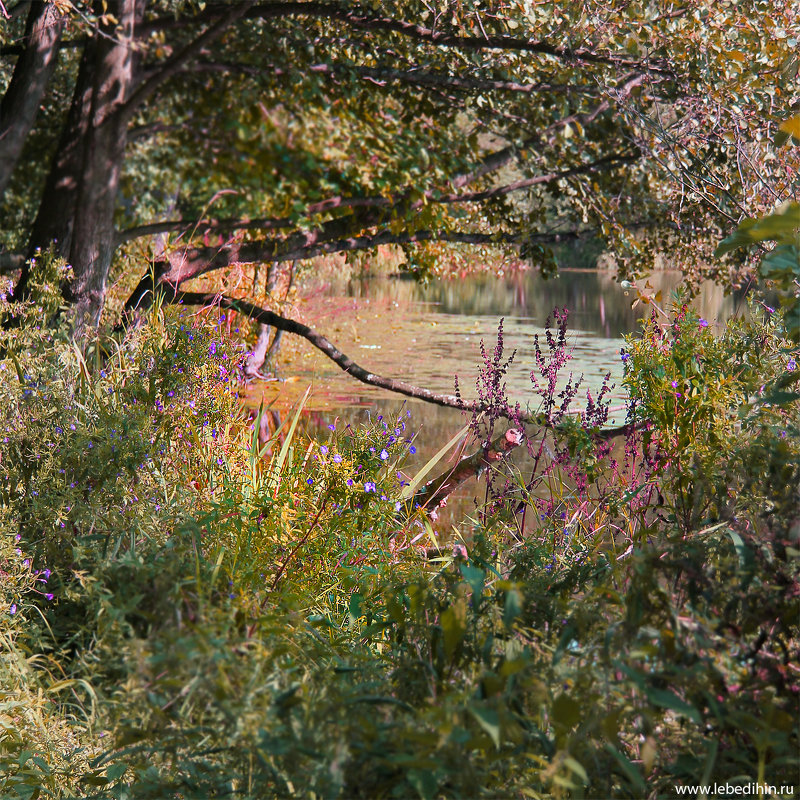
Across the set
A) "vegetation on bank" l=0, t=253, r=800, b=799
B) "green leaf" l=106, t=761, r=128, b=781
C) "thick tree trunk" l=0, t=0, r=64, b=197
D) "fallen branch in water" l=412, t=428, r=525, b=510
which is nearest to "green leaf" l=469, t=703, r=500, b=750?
"vegetation on bank" l=0, t=253, r=800, b=799

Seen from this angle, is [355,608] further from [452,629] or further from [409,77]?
[409,77]

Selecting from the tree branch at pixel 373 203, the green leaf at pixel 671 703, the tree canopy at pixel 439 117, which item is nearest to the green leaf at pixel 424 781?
the green leaf at pixel 671 703

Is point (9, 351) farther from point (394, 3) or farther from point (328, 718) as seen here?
point (394, 3)

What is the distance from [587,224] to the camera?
6.39 meters

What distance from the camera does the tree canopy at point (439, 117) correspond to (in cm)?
509

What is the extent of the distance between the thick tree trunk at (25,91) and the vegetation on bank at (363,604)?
2.22 metres

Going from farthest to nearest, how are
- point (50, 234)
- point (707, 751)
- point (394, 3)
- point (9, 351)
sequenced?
point (50, 234)
point (394, 3)
point (9, 351)
point (707, 751)

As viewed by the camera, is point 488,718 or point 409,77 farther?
point 409,77

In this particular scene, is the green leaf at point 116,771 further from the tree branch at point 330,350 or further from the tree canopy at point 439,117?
the tree branch at point 330,350

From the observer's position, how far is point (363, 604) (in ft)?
8.55

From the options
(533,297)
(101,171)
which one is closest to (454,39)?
(101,171)

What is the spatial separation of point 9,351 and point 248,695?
2688mm

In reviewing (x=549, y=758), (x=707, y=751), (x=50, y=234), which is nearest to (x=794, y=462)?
(x=707, y=751)

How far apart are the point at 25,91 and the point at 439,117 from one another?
2.93 m
